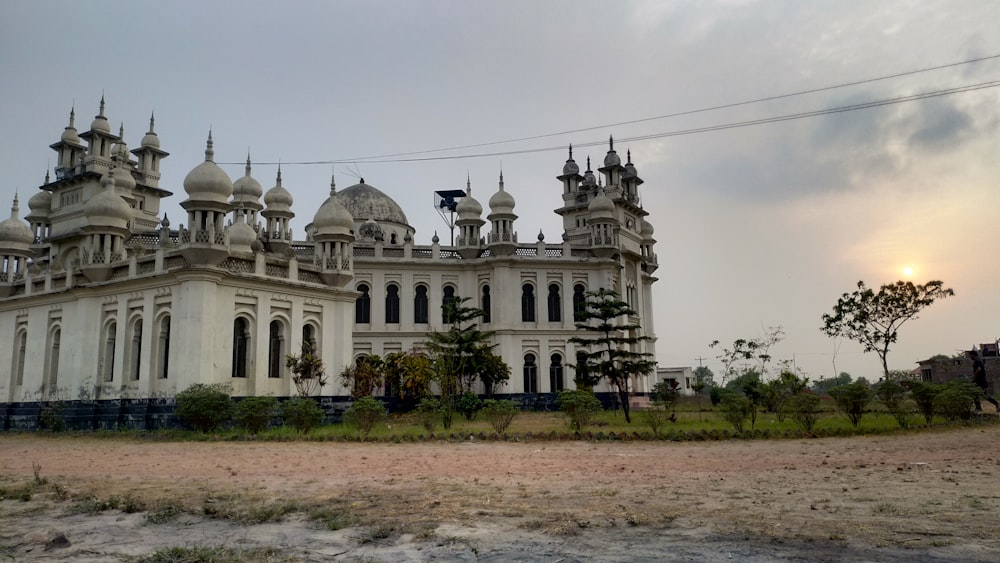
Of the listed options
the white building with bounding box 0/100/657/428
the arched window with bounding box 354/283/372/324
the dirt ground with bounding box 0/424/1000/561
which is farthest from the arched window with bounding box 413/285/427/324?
the dirt ground with bounding box 0/424/1000/561

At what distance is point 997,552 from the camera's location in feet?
19.3

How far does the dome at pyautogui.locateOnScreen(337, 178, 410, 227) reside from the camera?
51.0m

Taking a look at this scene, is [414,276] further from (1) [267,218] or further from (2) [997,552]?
(2) [997,552]

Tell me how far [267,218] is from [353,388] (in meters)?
14.3

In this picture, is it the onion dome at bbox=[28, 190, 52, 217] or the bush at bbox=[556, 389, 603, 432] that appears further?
the onion dome at bbox=[28, 190, 52, 217]

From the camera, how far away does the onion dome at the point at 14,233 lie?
3397 centimetres

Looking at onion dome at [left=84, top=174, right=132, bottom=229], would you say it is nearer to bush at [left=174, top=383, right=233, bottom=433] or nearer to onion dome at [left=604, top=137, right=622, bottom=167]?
bush at [left=174, top=383, right=233, bottom=433]

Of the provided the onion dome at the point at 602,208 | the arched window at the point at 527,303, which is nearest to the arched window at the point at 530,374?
the arched window at the point at 527,303

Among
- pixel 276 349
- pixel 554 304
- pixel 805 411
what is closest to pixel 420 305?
pixel 554 304

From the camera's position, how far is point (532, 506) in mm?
8352

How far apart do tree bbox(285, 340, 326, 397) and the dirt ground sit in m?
11.1

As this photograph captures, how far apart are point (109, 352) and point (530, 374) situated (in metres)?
21.9

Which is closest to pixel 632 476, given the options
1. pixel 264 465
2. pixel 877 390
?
pixel 264 465

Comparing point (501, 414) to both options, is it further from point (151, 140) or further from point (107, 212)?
point (151, 140)
